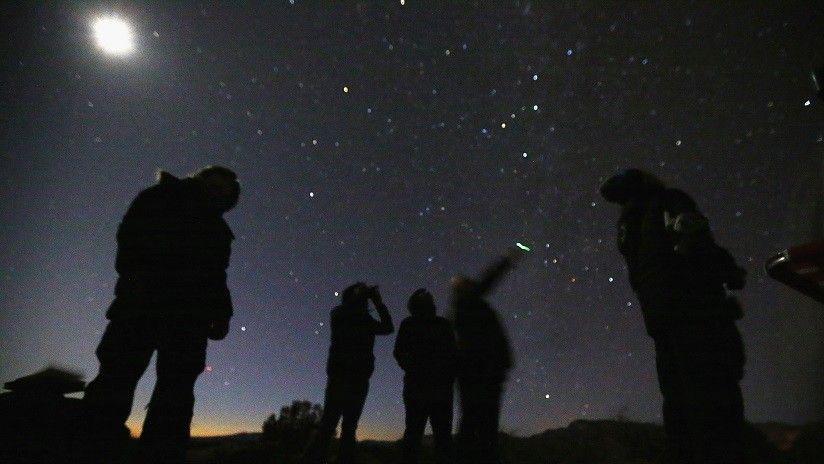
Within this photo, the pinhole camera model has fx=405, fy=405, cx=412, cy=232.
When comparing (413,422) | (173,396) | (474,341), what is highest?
(474,341)

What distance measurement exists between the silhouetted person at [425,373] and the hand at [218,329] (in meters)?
1.87

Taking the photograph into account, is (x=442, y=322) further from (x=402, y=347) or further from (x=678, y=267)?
(x=678, y=267)

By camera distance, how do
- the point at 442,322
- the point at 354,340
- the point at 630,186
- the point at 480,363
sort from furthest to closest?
the point at 354,340 → the point at 442,322 → the point at 480,363 → the point at 630,186

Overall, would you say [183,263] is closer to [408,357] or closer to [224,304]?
[224,304]

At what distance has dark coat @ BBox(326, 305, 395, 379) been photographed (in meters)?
4.50

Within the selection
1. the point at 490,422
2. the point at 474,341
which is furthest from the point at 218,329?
the point at 490,422

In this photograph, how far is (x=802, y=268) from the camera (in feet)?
9.06

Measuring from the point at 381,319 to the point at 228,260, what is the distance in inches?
97.2

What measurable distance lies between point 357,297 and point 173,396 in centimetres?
270

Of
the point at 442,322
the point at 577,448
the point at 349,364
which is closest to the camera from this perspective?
the point at 442,322

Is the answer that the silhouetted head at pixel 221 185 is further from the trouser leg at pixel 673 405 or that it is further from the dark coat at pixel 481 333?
the trouser leg at pixel 673 405

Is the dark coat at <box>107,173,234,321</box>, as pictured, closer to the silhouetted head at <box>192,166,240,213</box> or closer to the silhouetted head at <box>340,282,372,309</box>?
the silhouetted head at <box>192,166,240,213</box>

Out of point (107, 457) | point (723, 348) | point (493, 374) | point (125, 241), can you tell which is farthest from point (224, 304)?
point (723, 348)

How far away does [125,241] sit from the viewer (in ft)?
7.58
